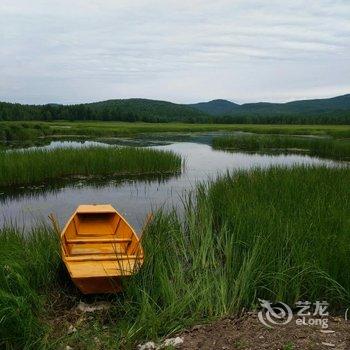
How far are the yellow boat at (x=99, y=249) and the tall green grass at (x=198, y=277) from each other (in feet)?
0.80

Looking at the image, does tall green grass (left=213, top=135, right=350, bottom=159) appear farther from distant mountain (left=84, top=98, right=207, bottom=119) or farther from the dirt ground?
distant mountain (left=84, top=98, right=207, bottom=119)

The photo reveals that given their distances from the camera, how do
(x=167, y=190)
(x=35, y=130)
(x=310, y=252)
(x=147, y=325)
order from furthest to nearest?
(x=35, y=130), (x=167, y=190), (x=310, y=252), (x=147, y=325)

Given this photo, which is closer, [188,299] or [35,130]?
[188,299]

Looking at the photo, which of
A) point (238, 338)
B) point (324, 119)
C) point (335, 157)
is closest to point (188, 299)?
point (238, 338)

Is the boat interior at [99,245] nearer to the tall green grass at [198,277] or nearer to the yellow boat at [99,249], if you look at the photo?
the yellow boat at [99,249]

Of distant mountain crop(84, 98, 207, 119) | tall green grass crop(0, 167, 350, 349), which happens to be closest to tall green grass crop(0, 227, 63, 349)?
tall green grass crop(0, 167, 350, 349)

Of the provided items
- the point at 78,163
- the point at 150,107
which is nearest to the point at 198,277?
the point at 78,163

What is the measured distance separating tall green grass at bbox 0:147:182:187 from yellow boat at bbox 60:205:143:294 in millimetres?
8428

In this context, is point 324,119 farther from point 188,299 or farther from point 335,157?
point 188,299

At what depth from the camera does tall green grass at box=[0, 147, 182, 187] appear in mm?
17391

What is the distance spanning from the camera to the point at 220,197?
11.2 meters

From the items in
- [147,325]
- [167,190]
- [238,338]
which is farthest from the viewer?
[167,190]

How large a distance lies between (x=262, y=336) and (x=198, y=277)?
1454 mm

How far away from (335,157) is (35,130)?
29742mm
